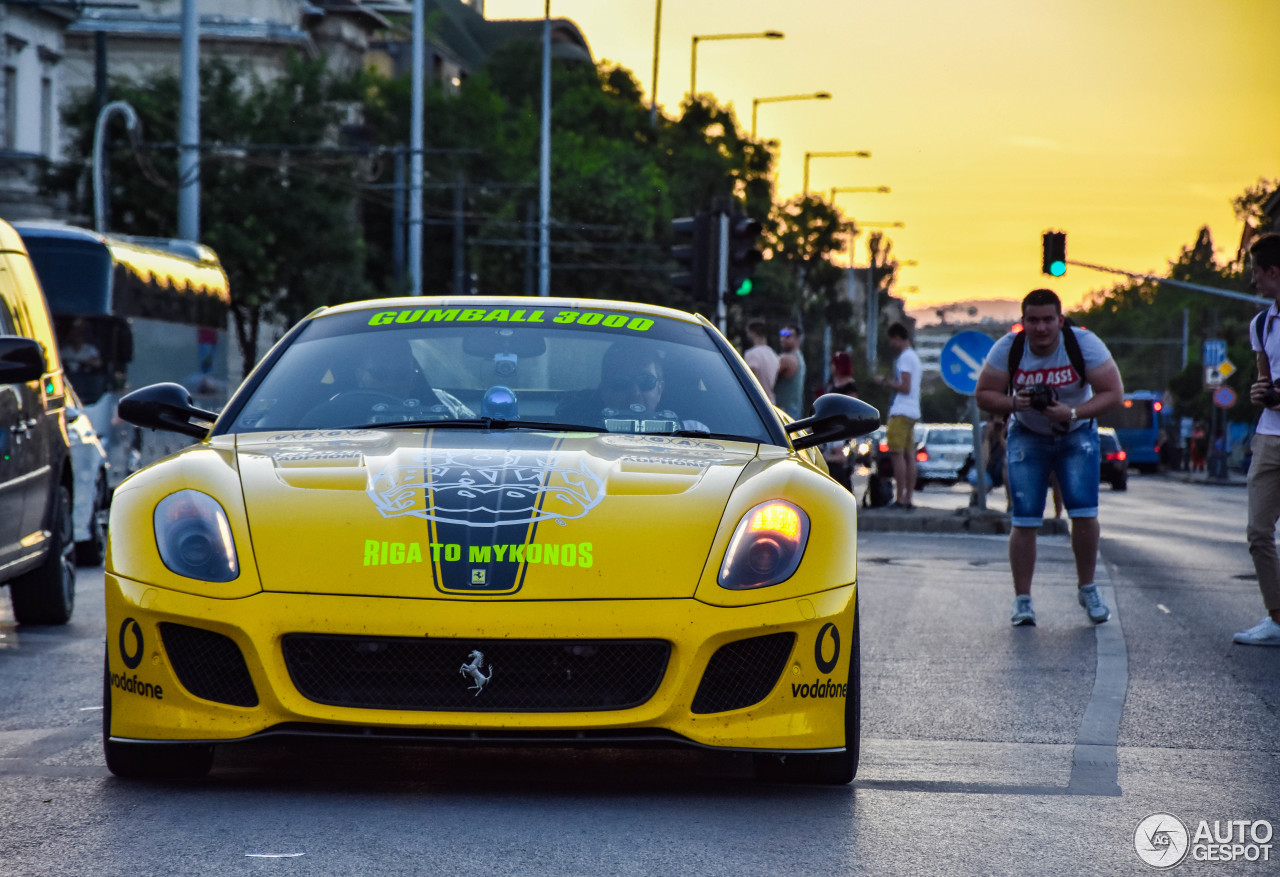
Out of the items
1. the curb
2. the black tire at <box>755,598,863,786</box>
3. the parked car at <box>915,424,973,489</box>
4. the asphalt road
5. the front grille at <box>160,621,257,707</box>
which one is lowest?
the parked car at <box>915,424,973,489</box>

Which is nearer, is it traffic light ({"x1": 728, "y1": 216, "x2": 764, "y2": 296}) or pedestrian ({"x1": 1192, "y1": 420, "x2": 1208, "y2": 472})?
traffic light ({"x1": 728, "y1": 216, "x2": 764, "y2": 296})

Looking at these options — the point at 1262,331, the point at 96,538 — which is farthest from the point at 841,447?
the point at 1262,331

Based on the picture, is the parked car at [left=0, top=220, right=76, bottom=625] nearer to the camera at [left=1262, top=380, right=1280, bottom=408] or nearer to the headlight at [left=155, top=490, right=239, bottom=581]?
the headlight at [left=155, top=490, right=239, bottom=581]

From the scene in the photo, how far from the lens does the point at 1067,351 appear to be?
985 centimetres

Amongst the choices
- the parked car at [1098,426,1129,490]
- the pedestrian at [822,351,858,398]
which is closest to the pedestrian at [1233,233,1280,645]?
the pedestrian at [822,351,858,398]

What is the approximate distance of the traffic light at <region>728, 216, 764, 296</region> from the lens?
18703mm

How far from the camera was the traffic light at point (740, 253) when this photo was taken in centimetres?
1870

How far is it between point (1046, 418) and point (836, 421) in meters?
3.68

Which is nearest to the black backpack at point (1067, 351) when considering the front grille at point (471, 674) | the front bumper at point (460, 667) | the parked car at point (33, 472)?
the parked car at point (33, 472)

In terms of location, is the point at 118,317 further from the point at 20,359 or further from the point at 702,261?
the point at 20,359

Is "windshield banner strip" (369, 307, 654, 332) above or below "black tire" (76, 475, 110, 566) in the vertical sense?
above

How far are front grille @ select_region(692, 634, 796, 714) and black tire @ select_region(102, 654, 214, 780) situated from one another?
1296 mm

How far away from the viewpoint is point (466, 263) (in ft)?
208

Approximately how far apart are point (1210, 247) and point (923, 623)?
4957 inches
